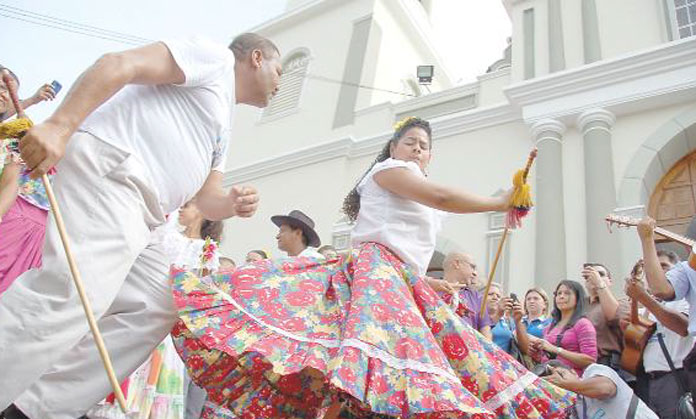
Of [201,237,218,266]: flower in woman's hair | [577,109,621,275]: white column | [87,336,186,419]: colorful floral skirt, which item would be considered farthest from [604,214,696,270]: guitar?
[87,336,186,419]: colorful floral skirt

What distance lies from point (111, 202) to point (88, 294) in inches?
11.4

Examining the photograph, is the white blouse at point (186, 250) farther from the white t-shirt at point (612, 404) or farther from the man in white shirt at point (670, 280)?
the man in white shirt at point (670, 280)

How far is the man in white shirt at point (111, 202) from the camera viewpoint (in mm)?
1599

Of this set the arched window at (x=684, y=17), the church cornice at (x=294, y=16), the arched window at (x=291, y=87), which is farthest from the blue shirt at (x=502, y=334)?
the church cornice at (x=294, y=16)

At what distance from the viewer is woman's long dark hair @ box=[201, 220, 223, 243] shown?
13.9 feet

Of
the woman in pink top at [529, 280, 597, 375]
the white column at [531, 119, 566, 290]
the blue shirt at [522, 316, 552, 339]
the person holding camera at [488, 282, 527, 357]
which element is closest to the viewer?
the woman in pink top at [529, 280, 597, 375]

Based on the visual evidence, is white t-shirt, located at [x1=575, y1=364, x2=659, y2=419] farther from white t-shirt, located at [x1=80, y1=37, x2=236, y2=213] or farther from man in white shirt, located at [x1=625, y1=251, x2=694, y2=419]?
white t-shirt, located at [x1=80, y1=37, x2=236, y2=213]

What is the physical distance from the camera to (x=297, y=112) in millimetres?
12047

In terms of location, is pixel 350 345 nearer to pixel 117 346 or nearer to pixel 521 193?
pixel 117 346

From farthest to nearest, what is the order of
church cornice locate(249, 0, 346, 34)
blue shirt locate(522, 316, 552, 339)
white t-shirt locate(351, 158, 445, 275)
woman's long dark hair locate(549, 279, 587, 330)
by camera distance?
church cornice locate(249, 0, 346, 34) → blue shirt locate(522, 316, 552, 339) → woman's long dark hair locate(549, 279, 587, 330) → white t-shirt locate(351, 158, 445, 275)

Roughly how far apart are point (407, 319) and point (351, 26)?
1149 cm

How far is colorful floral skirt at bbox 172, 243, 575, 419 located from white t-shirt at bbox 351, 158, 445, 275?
20 cm

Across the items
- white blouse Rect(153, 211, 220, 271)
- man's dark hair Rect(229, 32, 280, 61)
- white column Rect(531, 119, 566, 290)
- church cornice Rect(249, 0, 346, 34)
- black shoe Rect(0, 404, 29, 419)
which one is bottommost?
black shoe Rect(0, 404, 29, 419)

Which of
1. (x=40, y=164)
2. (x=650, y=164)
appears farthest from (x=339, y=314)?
(x=650, y=164)
